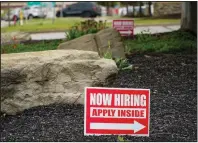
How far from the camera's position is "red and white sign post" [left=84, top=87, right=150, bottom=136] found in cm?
429

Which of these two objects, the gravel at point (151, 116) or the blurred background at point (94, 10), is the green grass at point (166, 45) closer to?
the gravel at point (151, 116)

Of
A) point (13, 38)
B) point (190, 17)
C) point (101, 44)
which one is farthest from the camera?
point (190, 17)

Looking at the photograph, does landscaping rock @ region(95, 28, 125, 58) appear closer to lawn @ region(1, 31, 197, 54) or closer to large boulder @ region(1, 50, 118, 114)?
lawn @ region(1, 31, 197, 54)

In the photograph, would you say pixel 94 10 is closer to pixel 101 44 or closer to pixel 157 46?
pixel 157 46

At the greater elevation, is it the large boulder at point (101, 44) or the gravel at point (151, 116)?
the large boulder at point (101, 44)

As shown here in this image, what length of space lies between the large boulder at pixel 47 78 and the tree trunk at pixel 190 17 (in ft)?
32.0

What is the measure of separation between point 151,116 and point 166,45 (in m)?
6.26

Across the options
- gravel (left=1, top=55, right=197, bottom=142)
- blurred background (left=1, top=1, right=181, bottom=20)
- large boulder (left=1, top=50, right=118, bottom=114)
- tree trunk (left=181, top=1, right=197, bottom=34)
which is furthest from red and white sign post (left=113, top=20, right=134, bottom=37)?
blurred background (left=1, top=1, right=181, bottom=20)

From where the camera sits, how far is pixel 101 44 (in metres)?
10.2

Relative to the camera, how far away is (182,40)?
1382 centimetres

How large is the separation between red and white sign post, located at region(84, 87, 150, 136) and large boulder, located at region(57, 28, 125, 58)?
5.33 m

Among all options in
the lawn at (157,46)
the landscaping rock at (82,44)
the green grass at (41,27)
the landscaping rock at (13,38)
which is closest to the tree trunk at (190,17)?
the lawn at (157,46)

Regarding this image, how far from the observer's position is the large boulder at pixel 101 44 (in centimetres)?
991

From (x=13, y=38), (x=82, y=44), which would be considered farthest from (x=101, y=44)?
(x=13, y=38)
